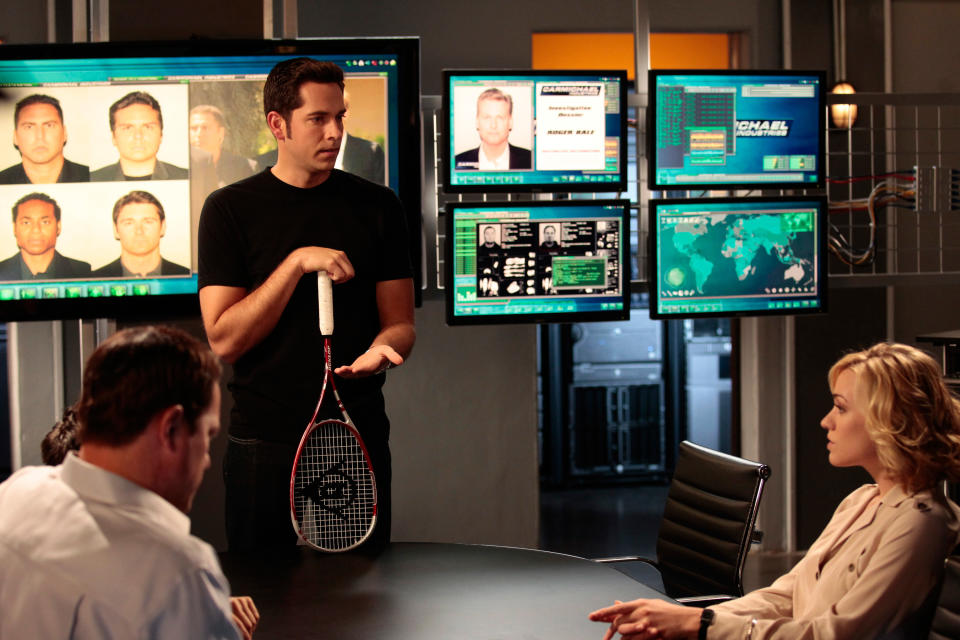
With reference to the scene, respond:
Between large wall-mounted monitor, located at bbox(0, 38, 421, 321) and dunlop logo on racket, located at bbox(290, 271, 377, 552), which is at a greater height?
large wall-mounted monitor, located at bbox(0, 38, 421, 321)

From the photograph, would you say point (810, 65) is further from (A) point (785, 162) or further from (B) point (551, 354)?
(B) point (551, 354)

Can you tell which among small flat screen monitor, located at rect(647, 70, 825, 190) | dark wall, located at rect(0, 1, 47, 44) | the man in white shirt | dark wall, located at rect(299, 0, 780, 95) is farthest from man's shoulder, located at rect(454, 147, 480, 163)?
the man in white shirt

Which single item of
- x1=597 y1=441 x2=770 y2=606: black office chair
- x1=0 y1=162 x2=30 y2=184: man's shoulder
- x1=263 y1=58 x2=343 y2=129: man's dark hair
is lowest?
x1=597 y1=441 x2=770 y2=606: black office chair

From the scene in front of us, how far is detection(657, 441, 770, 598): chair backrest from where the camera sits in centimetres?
277

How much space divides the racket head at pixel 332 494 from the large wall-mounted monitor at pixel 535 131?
166cm

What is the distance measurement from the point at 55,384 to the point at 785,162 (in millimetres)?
3127

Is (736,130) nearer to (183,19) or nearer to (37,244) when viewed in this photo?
(183,19)

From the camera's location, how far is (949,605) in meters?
2.04

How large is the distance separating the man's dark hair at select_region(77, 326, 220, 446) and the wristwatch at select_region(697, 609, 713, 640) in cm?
122

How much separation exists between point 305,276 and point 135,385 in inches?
64.8

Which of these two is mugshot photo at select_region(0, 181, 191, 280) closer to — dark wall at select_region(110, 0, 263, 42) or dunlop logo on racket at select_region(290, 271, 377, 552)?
dark wall at select_region(110, 0, 263, 42)

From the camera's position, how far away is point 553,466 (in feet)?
21.7

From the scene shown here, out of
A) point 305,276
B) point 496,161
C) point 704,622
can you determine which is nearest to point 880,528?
point 704,622

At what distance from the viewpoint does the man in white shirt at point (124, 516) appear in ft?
3.51
